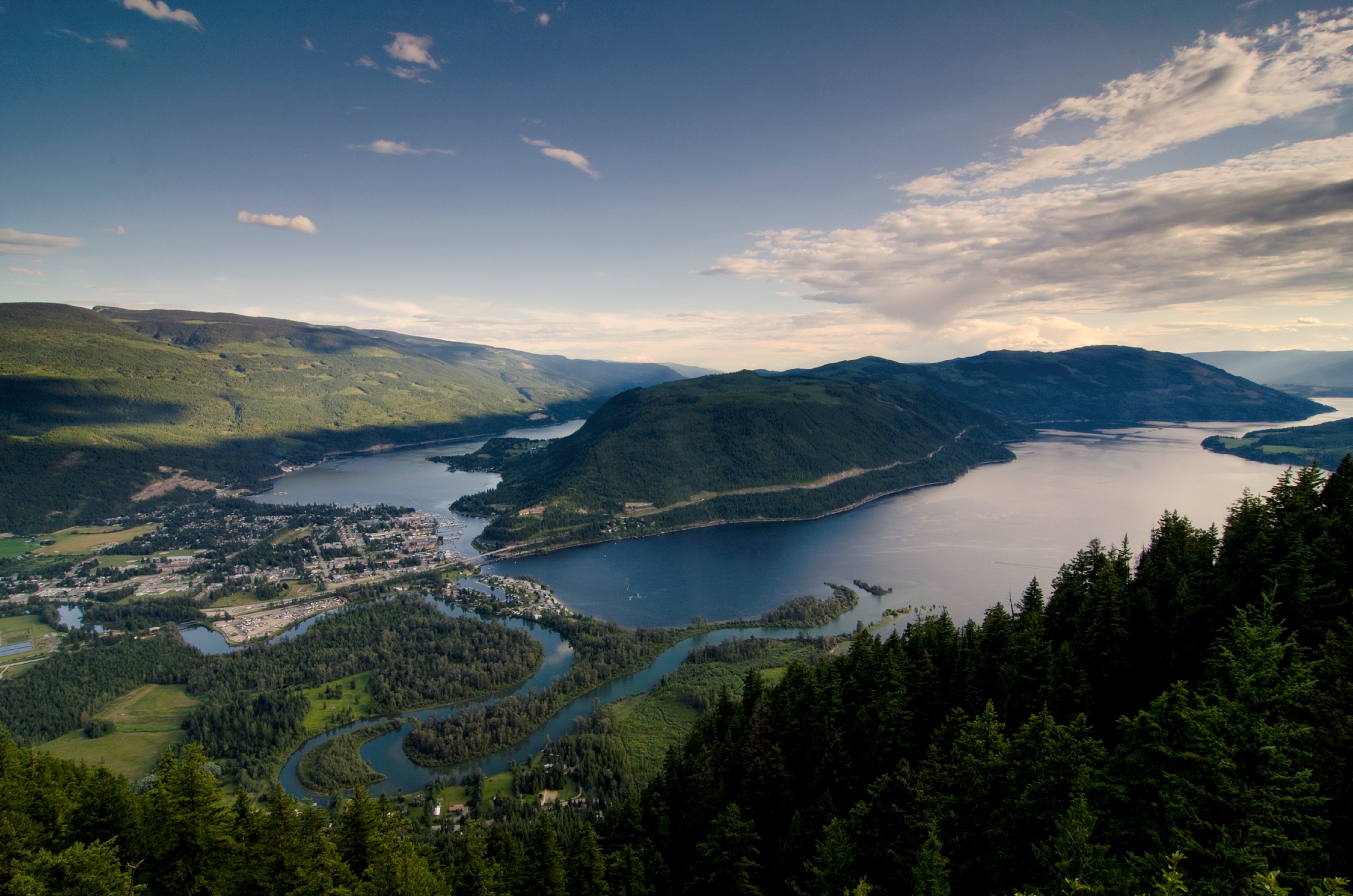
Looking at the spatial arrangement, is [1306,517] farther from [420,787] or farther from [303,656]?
[303,656]

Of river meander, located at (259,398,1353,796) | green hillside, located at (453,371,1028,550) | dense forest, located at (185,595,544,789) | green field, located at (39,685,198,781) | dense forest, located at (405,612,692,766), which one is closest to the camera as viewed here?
green field, located at (39,685,198,781)

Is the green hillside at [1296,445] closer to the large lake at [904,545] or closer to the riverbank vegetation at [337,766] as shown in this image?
the large lake at [904,545]

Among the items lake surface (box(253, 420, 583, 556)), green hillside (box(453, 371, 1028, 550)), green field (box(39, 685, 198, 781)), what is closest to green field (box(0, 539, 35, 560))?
lake surface (box(253, 420, 583, 556))

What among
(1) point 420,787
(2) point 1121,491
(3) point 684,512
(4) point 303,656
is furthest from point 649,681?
(2) point 1121,491

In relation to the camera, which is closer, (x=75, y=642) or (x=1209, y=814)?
(x=1209, y=814)

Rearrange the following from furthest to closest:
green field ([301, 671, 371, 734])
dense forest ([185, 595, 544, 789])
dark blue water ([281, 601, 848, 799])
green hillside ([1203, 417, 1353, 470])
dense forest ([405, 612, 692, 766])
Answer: green hillside ([1203, 417, 1353, 470]) → green field ([301, 671, 371, 734]) → dense forest ([185, 595, 544, 789]) → dense forest ([405, 612, 692, 766]) → dark blue water ([281, 601, 848, 799])

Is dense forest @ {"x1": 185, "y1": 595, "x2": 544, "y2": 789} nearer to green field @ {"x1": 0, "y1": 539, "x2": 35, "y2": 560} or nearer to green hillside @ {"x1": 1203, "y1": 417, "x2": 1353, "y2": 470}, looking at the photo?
green field @ {"x1": 0, "y1": 539, "x2": 35, "y2": 560}

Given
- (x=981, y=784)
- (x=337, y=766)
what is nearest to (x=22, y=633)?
(x=337, y=766)
